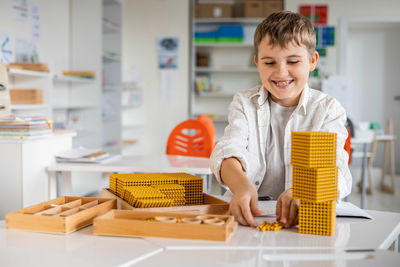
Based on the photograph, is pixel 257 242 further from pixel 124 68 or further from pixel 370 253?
pixel 124 68


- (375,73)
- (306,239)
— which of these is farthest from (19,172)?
(375,73)

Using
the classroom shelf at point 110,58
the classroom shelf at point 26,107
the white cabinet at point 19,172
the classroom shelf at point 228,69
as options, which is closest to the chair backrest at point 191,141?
the white cabinet at point 19,172

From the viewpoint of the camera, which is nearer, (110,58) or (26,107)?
(26,107)

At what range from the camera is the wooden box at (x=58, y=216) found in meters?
1.07

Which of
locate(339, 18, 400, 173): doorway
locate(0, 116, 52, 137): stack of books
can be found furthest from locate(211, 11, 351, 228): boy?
locate(339, 18, 400, 173): doorway

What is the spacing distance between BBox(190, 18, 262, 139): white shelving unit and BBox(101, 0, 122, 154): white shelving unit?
1.14 m

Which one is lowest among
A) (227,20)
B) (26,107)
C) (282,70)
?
(26,107)

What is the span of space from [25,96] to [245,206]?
3249 millimetres

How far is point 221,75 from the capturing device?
684 cm

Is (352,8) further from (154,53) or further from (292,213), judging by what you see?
(292,213)

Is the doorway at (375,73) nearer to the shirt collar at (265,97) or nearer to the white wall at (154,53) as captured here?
the white wall at (154,53)

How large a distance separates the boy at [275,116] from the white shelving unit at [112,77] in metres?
4.27

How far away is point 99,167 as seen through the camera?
2.38m

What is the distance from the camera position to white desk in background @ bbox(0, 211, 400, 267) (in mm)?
898
